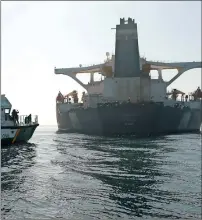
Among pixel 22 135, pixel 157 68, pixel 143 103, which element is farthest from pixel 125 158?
pixel 157 68

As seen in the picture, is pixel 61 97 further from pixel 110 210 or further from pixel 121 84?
pixel 110 210

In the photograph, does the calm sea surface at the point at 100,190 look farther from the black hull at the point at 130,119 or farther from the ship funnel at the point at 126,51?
the ship funnel at the point at 126,51

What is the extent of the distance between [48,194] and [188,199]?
6.26 m

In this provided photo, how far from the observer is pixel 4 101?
136 feet

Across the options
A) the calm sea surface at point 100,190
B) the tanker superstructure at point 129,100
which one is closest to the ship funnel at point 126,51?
the tanker superstructure at point 129,100

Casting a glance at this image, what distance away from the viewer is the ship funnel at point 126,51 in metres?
71.7

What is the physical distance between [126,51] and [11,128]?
40988 millimetres

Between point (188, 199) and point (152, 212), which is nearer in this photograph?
point (152, 212)

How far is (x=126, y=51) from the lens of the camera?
7269cm

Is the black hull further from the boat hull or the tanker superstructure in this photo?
the boat hull

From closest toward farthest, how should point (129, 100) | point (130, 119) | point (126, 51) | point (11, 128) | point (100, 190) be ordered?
point (100, 190)
point (11, 128)
point (130, 119)
point (129, 100)
point (126, 51)

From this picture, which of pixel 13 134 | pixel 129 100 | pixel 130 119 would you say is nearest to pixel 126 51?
pixel 129 100

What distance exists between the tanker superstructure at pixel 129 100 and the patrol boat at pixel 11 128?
22314 millimetres

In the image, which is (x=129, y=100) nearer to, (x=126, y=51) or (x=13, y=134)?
(x=126, y=51)
